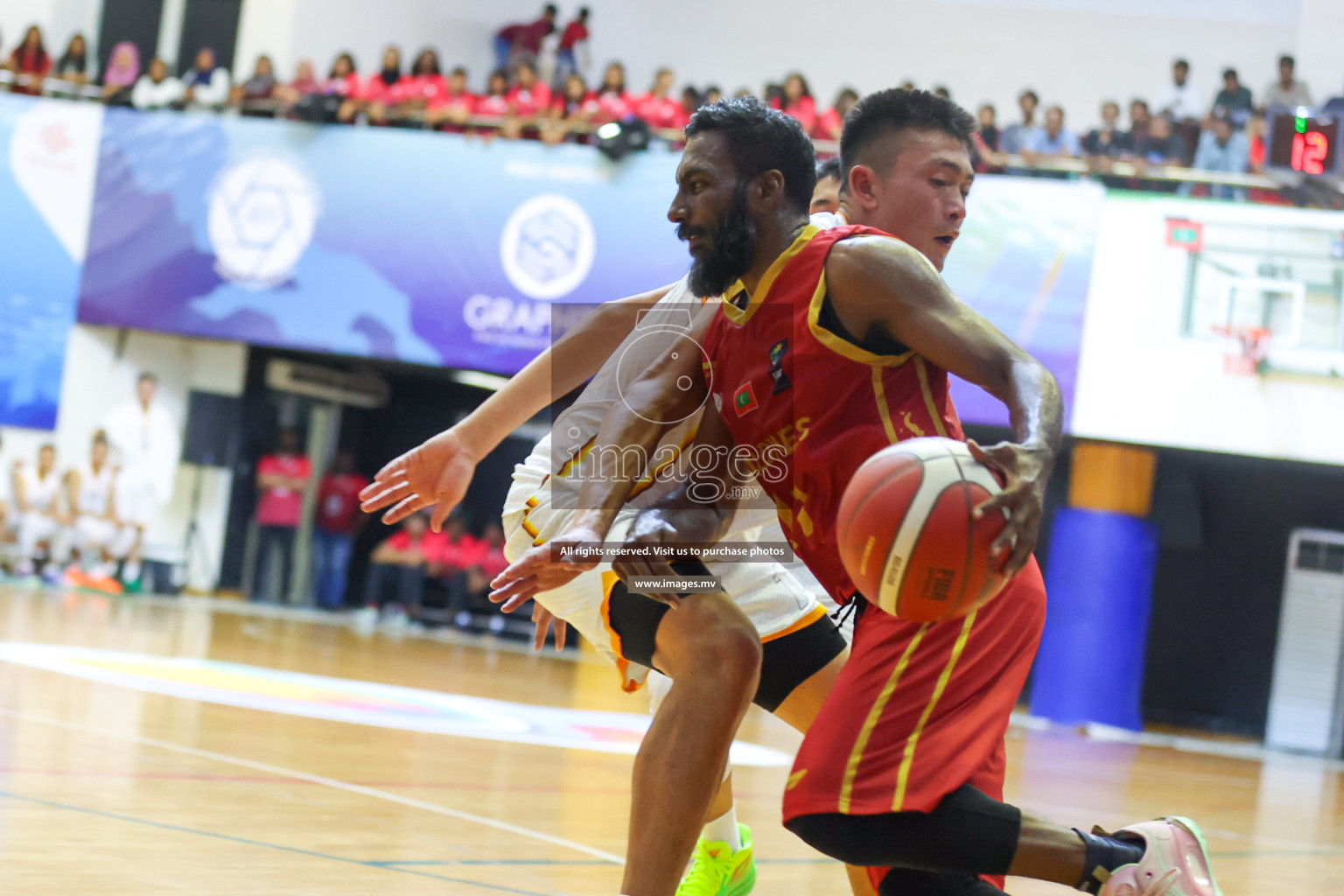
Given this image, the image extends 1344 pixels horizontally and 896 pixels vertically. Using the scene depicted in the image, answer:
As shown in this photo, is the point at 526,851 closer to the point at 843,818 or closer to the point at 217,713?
the point at 843,818

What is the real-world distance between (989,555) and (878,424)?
50 cm

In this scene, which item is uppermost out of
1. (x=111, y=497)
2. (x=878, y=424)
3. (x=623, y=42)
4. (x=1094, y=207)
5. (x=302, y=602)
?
(x=623, y=42)

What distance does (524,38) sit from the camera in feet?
54.8

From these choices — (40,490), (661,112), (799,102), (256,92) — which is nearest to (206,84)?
(256,92)

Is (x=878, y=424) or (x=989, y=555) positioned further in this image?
(x=878, y=424)

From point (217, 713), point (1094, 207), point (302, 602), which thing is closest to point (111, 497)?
point (302, 602)

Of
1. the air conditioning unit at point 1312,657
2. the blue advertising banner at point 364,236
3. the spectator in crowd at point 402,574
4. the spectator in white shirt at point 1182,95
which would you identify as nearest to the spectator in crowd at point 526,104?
the blue advertising banner at point 364,236

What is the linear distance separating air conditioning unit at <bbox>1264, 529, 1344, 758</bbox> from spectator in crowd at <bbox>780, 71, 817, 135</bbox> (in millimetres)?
6186

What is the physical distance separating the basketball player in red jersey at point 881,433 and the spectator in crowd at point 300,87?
1154 cm

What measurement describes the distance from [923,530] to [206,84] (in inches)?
537

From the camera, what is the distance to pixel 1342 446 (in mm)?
10859

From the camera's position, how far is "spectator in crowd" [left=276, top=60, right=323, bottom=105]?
45.0 feet

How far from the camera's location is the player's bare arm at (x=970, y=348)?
85.5 inches

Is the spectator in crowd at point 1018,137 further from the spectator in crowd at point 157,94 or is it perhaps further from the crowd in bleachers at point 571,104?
the spectator in crowd at point 157,94
